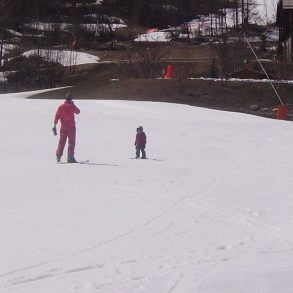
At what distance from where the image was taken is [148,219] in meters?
7.71

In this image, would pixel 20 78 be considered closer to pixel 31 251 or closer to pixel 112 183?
pixel 112 183

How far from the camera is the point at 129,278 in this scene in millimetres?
5422

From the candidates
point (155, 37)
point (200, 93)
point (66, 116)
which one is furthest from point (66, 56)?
point (66, 116)

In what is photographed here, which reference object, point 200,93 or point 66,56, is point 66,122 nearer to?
point 200,93

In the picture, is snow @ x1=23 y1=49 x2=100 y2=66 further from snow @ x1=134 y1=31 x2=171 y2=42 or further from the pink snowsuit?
the pink snowsuit

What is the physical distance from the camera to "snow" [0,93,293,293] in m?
5.46

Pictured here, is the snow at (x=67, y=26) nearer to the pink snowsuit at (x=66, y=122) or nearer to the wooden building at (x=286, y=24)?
the wooden building at (x=286, y=24)

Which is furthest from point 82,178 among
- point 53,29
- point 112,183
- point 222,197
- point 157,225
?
point 53,29

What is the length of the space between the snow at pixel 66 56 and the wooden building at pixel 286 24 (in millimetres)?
17921

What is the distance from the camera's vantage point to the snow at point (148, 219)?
546cm

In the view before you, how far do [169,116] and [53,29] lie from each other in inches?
2119

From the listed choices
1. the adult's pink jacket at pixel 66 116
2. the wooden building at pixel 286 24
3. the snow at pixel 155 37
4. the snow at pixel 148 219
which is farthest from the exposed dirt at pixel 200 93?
the snow at pixel 155 37

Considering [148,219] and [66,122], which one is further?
[66,122]

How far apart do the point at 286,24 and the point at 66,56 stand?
→ 21.1 m
